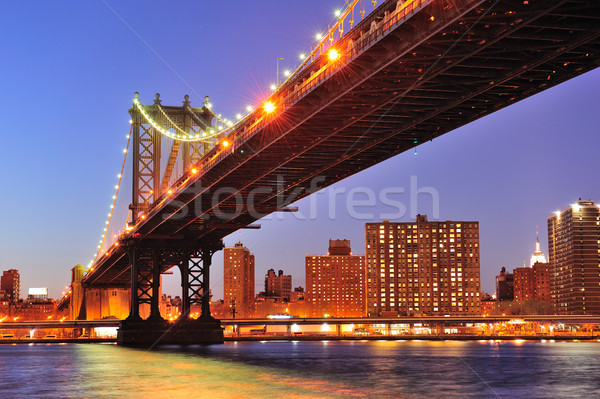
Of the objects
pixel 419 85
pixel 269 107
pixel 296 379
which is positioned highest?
pixel 269 107

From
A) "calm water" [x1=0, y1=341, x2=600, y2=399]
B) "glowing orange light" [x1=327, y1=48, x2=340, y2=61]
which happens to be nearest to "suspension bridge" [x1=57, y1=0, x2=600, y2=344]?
"glowing orange light" [x1=327, y1=48, x2=340, y2=61]

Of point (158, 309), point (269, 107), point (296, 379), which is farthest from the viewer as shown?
point (158, 309)

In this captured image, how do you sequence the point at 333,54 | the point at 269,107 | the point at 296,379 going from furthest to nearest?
the point at 269,107 → the point at 296,379 → the point at 333,54

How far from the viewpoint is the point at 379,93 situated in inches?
1480

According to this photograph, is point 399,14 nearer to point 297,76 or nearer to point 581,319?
point 297,76

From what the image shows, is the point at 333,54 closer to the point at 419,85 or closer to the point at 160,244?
the point at 419,85

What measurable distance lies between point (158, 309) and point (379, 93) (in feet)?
168

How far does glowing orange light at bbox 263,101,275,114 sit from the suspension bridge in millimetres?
149

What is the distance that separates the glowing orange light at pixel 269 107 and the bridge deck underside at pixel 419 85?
517 millimetres

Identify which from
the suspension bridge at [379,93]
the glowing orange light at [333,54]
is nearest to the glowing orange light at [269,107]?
the suspension bridge at [379,93]

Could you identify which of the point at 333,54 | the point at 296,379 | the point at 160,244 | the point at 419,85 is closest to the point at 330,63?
the point at 333,54

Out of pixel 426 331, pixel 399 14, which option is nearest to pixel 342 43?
pixel 399 14

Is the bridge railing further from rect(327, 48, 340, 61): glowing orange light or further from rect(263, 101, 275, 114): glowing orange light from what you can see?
rect(263, 101, 275, 114): glowing orange light

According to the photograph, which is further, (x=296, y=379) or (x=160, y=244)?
(x=160, y=244)
